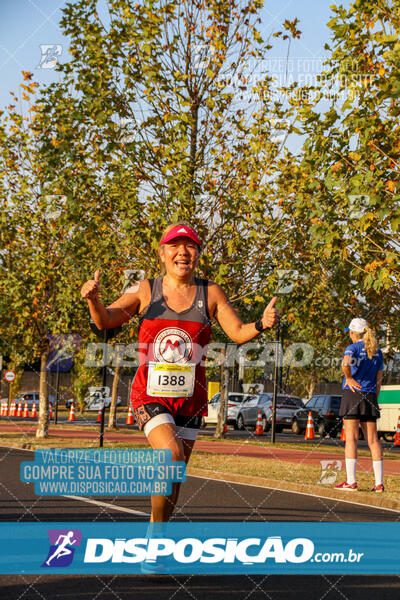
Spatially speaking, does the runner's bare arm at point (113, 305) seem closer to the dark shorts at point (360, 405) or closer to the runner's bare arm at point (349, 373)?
the runner's bare arm at point (349, 373)

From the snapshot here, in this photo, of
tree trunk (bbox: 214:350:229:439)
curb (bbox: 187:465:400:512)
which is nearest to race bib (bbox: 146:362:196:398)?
curb (bbox: 187:465:400:512)

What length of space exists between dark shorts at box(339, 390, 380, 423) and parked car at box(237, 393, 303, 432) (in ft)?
77.7

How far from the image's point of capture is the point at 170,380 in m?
5.04

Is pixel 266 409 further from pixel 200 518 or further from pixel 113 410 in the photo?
pixel 200 518

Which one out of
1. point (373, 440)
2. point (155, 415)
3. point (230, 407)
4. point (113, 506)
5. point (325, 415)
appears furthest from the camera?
point (230, 407)

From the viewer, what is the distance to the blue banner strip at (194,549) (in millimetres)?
5254

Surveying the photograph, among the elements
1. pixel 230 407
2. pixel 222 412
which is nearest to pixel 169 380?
pixel 222 412

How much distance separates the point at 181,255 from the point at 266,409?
28881 millimetres

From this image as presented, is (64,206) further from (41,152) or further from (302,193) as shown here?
(302,193)

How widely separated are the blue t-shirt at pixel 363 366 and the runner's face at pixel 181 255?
4962mm

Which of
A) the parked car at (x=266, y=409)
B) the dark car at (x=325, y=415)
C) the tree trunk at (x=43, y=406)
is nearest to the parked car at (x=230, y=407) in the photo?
the parked car at (x=266, y=409)

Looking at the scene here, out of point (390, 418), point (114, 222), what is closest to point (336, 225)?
point (114, 222)

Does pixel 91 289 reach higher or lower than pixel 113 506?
higher

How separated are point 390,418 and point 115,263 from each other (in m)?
16.9
